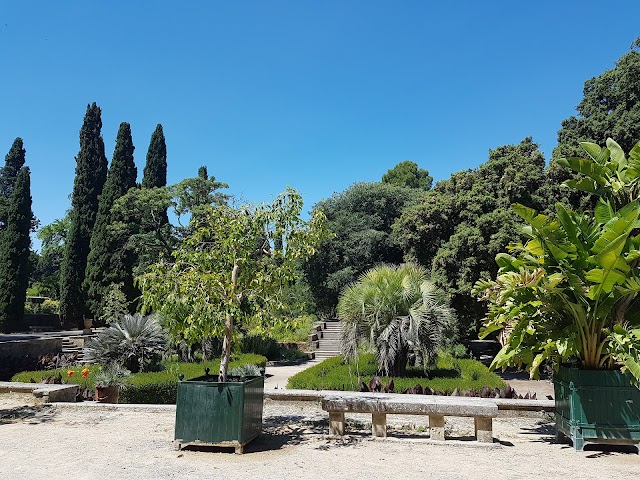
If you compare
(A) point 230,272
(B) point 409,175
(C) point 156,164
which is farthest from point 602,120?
(B) point 409,175

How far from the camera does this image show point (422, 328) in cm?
1329

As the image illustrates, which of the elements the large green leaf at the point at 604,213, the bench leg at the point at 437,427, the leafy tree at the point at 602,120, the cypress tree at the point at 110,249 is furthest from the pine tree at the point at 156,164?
Answer: the large green leaf at the point at 604,213

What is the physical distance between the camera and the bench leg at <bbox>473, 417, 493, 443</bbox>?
722cm

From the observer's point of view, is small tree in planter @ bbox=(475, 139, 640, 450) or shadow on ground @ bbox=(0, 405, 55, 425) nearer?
small tree in planter @ bbox=(475, 139, 640, 450)

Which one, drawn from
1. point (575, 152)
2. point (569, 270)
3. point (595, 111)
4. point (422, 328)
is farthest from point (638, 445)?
point (595, 111)

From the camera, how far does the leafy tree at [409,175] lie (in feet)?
195

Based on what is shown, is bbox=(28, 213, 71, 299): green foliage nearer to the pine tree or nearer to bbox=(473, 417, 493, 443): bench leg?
the pine tree

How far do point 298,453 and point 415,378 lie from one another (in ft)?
22.2

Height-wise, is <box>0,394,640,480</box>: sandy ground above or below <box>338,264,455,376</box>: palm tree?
below

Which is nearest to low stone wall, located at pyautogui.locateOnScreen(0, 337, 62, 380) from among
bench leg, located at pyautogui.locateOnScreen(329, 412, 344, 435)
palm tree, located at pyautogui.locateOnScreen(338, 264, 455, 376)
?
palm tree, located at pyautogui.locateOnScreen(338, 264, 455, 376)

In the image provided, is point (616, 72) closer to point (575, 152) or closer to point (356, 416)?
point (575, 152)

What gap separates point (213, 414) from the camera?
6.68 metres

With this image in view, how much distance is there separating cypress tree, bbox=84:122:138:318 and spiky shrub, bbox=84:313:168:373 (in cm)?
2030

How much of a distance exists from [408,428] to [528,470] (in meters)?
2.76
